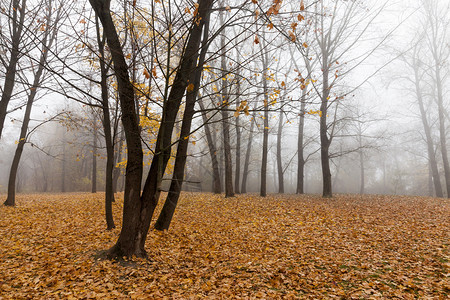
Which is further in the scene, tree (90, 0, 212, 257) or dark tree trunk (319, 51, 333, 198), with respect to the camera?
dark tree trunk (319, 51, 333, 198)

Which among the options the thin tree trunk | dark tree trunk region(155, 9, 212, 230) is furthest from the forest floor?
the thin tree trunk

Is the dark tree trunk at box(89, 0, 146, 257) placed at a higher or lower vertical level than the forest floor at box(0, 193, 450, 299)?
higher

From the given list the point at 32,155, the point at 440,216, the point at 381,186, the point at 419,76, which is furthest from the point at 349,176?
the point at 32,155

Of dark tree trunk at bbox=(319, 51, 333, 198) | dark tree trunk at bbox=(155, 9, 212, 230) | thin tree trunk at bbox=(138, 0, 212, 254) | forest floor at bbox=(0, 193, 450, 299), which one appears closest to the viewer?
forest floor at bbox=(0, 193, 450, 299)

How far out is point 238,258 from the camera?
490 centimetres

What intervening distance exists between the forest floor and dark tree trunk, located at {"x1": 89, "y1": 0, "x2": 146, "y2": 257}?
1.03 feet

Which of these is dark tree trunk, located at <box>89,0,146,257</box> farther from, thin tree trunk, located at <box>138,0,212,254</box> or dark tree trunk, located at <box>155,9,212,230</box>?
dark tree trunk, located at <box>155,9,212,230</box>

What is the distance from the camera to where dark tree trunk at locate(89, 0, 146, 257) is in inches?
171

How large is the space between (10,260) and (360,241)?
6811mm

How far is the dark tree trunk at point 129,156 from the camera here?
434 centimetres

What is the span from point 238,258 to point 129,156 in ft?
9.39

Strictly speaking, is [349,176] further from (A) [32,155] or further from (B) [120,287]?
(A) [32,155]

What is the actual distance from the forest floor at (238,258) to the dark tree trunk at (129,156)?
315mm

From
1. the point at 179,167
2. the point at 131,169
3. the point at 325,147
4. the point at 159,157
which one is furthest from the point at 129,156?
the point at 325,147
